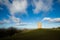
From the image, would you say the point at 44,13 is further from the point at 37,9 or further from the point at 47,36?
the point at 47,36

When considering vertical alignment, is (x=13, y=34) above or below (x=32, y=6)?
below

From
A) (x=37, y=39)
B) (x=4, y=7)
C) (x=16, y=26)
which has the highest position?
(x=4, y=7)

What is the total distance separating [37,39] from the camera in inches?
127

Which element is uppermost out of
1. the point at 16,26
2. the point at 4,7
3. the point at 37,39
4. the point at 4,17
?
the point at 4,7

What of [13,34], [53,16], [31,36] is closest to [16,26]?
[13,34]

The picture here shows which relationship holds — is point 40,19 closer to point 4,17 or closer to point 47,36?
point 47,36

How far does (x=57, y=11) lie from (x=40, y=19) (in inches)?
16.5

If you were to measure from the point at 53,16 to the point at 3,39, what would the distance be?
4.06 ft

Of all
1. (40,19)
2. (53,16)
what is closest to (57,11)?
(53,16)

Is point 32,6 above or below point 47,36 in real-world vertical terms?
above

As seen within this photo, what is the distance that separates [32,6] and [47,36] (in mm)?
756

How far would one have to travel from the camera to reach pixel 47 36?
3.22m

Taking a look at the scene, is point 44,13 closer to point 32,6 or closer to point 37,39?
point 32,6

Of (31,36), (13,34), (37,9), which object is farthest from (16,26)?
(37,9)
